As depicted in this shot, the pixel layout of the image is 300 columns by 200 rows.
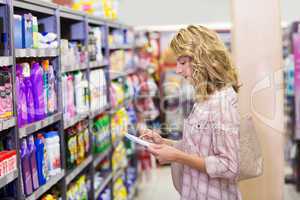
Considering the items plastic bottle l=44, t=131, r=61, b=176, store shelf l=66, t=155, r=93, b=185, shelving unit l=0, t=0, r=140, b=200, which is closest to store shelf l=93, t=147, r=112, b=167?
shelving unit l=0, t=0, r=140, b=200

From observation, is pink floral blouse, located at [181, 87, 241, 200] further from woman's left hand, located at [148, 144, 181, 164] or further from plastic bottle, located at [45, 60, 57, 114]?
plastic bottle, located at [45, 60, 57, 114]

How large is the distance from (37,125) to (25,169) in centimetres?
25

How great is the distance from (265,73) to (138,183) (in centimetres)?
290

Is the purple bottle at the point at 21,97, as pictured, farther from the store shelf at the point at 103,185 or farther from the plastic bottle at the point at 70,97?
the store shelf at the point at 103,185

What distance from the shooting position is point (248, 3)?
276 cm

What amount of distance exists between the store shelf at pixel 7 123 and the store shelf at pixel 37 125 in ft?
0.30

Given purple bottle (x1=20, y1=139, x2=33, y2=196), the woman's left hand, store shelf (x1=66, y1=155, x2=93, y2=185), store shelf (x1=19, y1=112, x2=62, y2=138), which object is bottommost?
store shelf (x1=66, y1=155, x2=93, y2=185)

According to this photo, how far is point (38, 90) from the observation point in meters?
2.44

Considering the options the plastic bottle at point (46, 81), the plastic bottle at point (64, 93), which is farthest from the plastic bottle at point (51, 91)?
the plastic bottle at point (64, 93)

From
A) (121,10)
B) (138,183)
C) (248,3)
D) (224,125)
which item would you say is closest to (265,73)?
(248,3)

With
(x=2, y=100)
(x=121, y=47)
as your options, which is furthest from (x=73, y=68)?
(x=121, y=47)

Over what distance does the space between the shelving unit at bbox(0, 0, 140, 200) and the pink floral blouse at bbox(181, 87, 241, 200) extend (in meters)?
0.85

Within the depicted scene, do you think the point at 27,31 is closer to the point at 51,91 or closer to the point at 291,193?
the point at 51,91

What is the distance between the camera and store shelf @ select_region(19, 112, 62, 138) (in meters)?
2.18
